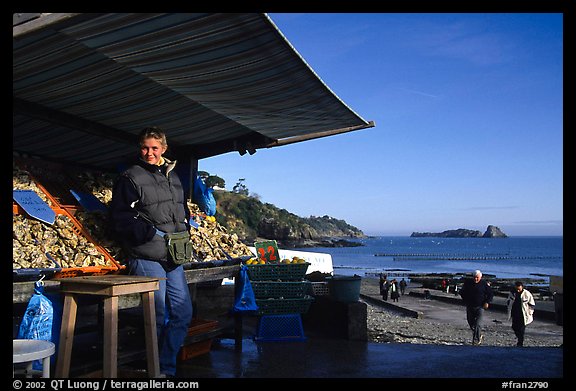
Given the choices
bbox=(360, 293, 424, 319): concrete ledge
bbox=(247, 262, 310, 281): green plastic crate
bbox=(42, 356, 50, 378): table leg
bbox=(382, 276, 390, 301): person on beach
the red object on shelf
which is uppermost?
bbox=(247, 262, 310, 281): green plastic crate

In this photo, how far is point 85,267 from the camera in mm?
4609

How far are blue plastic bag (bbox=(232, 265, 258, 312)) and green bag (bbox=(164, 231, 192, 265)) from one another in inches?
63.1

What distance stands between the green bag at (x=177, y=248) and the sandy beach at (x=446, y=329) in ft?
41.0

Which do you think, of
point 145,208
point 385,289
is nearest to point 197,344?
point 145,208

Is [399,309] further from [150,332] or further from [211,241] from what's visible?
[150,332]

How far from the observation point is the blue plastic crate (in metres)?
6.75

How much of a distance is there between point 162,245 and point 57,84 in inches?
70.9

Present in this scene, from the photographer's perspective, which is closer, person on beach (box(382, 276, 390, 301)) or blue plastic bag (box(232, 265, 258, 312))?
blue plastic bag (box(232, 265, 258, 312))

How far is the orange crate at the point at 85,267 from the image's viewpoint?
4445 mm

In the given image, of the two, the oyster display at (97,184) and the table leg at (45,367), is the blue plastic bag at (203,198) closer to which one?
the oyster display at (97,184)

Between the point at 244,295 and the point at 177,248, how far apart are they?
5.83 feet

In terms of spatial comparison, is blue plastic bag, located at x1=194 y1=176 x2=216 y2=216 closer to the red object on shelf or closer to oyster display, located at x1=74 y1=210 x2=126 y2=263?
the red object on shelf

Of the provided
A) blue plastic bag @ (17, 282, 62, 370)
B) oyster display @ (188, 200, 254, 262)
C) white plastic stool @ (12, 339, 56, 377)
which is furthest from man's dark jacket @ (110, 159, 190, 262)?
oyster display @ (188, 200, 254, 262)
